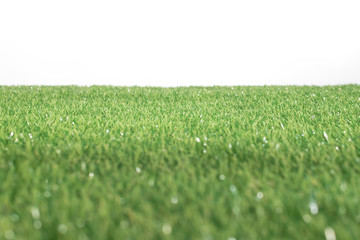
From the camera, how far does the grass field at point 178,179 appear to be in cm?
242

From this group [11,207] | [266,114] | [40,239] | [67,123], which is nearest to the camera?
[40,239]

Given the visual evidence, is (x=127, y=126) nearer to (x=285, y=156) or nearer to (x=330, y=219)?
(x=285, y=156)

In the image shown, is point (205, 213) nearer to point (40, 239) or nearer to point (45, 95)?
point (40, 239)

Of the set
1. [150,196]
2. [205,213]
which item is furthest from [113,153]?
[205,213]

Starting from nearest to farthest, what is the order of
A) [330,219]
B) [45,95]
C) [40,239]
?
[40,239] → [330,219] → [45,95]

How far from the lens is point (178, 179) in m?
3.29

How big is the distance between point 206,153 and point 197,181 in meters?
0.97

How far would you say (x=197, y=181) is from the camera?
10.8ft

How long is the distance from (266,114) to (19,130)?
4.99 meters

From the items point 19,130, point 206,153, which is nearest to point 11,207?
point 206,153

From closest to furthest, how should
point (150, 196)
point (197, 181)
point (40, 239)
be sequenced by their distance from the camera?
point (40, 239) → point (150, 196) → point (197, 181)

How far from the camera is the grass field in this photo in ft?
7.93

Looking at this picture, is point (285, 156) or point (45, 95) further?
point (45, 95)

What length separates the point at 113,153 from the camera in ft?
13.9
